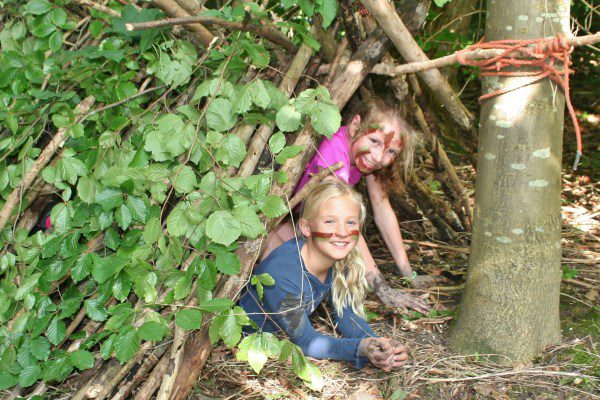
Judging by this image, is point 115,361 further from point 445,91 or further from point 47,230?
point 445,91

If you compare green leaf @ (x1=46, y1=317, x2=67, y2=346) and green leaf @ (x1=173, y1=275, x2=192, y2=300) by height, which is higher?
green leaf @ (x1=173, y1=275, x2=192, y2=300)

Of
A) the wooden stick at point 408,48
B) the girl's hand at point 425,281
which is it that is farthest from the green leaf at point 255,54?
the girl's hand at point 425,281

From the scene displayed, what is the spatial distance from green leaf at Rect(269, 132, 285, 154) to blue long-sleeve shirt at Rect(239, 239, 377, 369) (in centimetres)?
45

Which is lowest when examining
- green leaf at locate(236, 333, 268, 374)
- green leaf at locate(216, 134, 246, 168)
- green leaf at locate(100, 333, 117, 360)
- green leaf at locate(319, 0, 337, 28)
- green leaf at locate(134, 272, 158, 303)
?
green leaf at locate(100, 333, 117, 360)

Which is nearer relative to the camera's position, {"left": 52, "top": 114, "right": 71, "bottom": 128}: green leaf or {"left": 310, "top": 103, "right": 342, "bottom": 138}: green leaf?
{"left": 310, "top": 103, "right": 342, "bottom": 138}: green leaf

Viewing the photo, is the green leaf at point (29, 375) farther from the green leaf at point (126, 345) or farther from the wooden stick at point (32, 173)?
the wooden stick at point (32, 173)

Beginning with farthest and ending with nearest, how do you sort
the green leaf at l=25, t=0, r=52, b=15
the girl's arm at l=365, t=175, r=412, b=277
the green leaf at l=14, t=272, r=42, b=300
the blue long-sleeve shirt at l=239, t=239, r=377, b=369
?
the girl's arm at l=365, t=175, r=412, b=277 → the green leaf at l=25, t=0, r=52, b=15 → the blue long-sleeve shirt at l=239, t=239, r=377, b=369 → the green leaf at l=14, t=272, r=42, b=300

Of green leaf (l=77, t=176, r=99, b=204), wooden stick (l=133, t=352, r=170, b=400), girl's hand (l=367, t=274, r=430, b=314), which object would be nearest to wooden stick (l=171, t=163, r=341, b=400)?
wooden stick (l=133, t=352, r=170, b=400)

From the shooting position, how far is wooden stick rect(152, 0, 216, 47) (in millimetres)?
2393

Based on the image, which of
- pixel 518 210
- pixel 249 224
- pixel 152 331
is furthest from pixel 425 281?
pixel 152 331

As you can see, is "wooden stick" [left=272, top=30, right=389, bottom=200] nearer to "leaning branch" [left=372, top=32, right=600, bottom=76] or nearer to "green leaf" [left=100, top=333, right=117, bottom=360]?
"leaning branch" [left=372, top=32, right=600, bottom=76]

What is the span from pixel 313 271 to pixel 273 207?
1.92ft

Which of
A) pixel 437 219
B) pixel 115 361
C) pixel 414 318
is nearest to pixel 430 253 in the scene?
pixel 437 219

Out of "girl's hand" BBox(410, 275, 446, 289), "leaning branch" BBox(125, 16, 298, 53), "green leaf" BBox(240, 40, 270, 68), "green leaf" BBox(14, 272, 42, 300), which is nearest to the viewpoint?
"leaning branch" BBox(125, 16, 298, 53)
